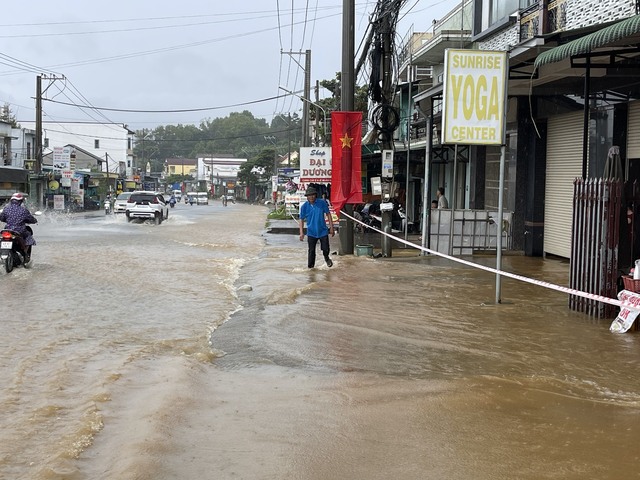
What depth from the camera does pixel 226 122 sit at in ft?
561

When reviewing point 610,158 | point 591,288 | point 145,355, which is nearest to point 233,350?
point 145,355

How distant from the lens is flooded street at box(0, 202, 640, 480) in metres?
4.78

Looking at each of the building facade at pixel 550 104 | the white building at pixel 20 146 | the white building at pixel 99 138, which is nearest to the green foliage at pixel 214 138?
the white building at pixel 99 138

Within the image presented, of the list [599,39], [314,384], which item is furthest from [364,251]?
[314,384]

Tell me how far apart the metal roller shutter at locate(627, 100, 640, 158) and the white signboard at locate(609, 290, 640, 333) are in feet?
19.7

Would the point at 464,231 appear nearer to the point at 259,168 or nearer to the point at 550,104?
the point at 550,104

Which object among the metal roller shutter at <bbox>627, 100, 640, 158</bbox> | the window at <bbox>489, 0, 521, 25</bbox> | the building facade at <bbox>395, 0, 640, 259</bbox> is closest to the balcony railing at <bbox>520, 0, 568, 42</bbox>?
the building facade at <bbox>395, 0, 640, 259</bbox>

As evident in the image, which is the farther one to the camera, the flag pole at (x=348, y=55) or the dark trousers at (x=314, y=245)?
the flag pole at (x=348, y=55)

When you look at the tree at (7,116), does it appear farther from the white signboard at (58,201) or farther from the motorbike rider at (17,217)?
the motorbike rider at (17,217)

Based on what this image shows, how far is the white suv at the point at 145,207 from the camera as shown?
38594 mm

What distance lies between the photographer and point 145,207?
1523 inches

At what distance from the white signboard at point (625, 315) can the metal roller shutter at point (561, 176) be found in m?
7.88

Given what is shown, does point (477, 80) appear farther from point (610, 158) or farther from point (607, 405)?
point (607, 405)

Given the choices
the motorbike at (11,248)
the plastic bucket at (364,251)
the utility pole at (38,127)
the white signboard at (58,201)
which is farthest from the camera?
the white signboard at (58,201)
